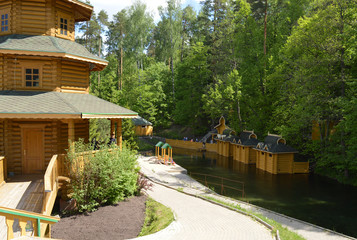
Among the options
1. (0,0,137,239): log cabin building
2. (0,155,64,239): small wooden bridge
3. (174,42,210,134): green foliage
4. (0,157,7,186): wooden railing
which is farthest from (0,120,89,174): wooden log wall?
(174,42,210,134): green foliage

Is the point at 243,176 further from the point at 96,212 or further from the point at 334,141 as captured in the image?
the point at 96,212

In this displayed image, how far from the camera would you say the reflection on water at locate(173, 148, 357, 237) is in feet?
49.4

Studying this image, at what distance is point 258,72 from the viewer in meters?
35.3

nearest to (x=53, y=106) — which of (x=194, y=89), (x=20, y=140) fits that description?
(x=20, y=140)

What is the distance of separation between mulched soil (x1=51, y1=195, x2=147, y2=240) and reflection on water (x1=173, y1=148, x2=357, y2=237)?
883 centimetres

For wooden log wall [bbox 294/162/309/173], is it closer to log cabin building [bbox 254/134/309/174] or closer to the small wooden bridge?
log cabin building [bbox 254/134/309/174]

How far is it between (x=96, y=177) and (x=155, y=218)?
3303mm

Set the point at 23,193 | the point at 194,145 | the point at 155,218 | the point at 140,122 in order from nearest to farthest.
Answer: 1. the point at 23,193
2. the point at 155,218
3. the point at 194,145
4. the point at 140,122

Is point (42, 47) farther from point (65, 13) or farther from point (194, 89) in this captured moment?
point (194, 89)

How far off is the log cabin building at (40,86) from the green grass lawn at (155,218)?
4.77 metres

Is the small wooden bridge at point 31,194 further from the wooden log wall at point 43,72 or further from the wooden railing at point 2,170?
the wooden log wall at point 43,72

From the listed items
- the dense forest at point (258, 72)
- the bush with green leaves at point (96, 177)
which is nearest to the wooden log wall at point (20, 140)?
the bush with green leaves at point (96, 177)

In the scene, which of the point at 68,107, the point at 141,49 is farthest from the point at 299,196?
the point at 141,49

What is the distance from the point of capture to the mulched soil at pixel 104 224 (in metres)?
10.1
